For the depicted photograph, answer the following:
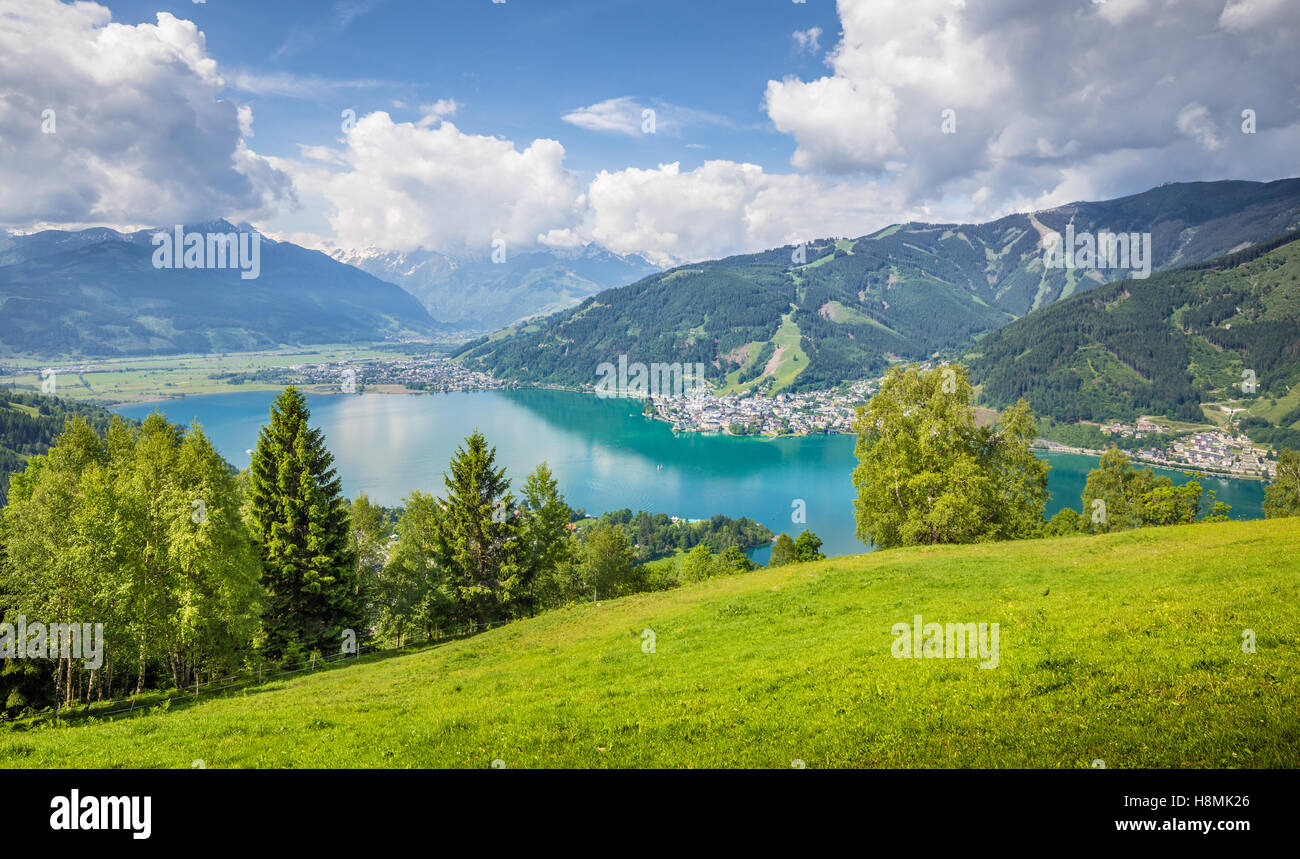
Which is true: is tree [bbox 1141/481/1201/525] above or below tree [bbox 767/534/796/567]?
above

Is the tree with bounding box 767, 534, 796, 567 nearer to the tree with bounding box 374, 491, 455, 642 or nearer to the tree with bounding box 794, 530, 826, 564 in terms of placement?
the tree with bounding box 794, 530, 826, 564

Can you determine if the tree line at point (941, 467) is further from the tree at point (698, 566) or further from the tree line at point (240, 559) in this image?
the tree line at point (240, 559)

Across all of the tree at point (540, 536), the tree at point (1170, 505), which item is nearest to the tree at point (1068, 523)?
the tree at point (1170, 505)

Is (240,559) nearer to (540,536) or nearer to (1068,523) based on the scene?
(540,536)

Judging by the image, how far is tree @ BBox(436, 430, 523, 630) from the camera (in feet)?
128

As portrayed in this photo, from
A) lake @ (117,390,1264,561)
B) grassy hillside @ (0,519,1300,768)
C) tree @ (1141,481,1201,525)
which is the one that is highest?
grassy hillside @ (0,519,1300,768)

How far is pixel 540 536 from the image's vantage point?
1747 inches

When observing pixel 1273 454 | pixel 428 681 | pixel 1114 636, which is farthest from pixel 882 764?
pixel 1273 454

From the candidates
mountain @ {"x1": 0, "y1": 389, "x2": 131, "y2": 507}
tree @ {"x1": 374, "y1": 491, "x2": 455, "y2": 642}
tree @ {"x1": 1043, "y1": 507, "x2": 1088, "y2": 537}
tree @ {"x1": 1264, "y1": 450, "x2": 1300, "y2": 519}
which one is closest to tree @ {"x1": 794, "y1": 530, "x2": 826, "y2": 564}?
tree @ {"x1": 1043, "y1": 507, "x2": 1088, "y2": 537}

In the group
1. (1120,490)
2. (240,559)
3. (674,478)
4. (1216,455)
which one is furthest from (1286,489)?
(1216,455)

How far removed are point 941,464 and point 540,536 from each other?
28.9m

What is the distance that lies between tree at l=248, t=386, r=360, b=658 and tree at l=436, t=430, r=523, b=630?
258 inches
